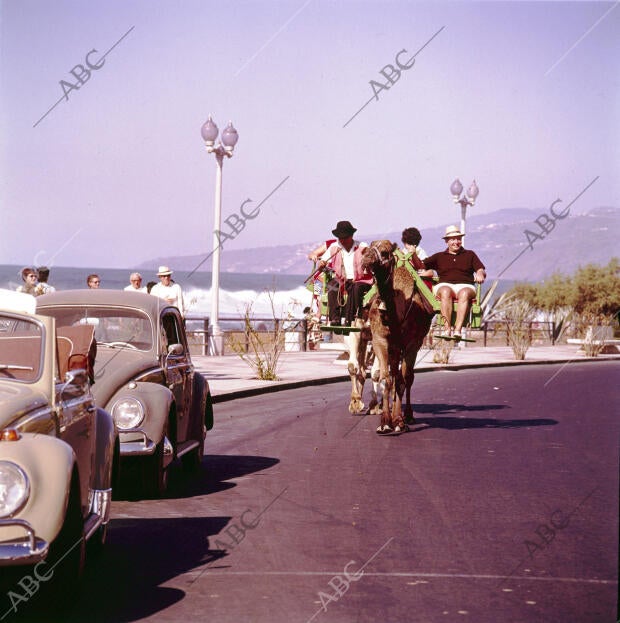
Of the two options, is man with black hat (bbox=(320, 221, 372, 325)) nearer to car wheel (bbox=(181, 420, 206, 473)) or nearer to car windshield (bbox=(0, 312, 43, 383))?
car wheel (bbox=(181, 420, 206, 473))

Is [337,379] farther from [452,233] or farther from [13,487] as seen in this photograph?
[13,487]

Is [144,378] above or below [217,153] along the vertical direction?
below

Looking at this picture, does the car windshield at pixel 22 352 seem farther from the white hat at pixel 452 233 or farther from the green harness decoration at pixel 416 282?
the white hat at pixel 452 233

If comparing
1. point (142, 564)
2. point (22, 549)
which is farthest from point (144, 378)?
point (22, 549)

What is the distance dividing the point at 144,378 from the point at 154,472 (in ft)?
2.87

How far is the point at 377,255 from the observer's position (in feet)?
52.2

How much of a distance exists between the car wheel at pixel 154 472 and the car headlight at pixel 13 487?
4.18 metres

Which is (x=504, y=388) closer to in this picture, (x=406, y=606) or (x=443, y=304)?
(x=443, y=304)

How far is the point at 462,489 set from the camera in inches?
438

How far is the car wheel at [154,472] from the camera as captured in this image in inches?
401

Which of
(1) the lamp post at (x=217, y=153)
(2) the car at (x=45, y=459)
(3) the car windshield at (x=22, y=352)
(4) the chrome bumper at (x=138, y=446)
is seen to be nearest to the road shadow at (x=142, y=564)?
(2) the car at (x=45, y=459)

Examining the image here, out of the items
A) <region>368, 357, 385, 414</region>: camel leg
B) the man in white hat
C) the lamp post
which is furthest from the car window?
the lamp post

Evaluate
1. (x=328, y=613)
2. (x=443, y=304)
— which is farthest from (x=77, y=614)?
(x=443, y=304)

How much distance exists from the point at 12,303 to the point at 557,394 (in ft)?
59.7
